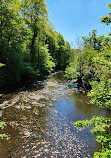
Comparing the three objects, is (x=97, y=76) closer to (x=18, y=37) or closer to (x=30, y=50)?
(x=18, y=37)

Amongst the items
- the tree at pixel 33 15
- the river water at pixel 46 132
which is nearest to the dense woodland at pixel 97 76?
the river water at pixel 46 132

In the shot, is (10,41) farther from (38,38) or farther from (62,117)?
(62,117)

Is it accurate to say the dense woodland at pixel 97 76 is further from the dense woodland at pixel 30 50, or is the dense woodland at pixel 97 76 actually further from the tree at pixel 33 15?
the tree at pixel 33 15

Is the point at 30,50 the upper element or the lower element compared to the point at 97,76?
upper

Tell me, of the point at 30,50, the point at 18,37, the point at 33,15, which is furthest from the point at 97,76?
the point at 33,15

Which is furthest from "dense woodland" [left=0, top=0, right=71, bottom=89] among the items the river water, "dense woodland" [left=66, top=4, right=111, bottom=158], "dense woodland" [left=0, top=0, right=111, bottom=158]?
"dense woodland" [left=66, top=4, right=111, bottom=158]

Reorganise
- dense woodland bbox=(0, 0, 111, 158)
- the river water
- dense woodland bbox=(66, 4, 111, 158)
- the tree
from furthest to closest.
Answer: the tree, dense woodland bbox=(0, 0, 111, 158), the river water, dense woodland bbox=(66, 4, 111, 158)

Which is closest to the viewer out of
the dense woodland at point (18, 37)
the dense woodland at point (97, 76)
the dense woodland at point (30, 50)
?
the dense woodland at point (97, 76)

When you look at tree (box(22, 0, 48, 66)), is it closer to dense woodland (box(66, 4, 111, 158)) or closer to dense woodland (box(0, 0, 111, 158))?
dense woodland (box(0, 0, 111, 158))

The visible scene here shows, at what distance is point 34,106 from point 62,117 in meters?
3.01

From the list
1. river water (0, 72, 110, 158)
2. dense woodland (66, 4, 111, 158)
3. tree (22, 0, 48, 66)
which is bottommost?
river water (0, 72, 110, 158)

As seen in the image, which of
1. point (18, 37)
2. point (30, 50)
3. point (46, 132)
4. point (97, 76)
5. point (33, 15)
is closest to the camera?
point (46, 132)

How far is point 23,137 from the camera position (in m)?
5.88

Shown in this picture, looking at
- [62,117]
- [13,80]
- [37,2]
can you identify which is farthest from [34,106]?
[37,2]
